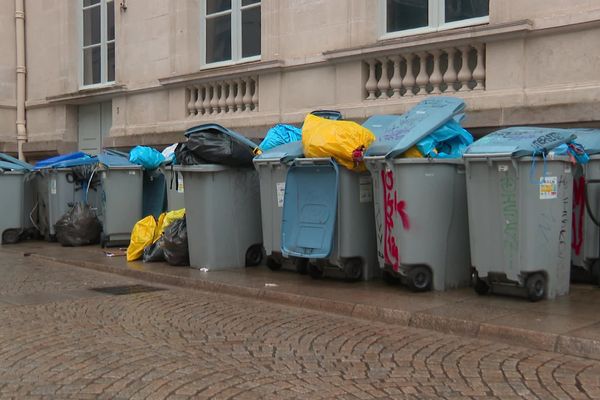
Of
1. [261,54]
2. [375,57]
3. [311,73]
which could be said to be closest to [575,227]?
[375,57]

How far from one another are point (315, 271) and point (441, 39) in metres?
3.44

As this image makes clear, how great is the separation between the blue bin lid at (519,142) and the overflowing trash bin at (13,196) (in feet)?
28.7

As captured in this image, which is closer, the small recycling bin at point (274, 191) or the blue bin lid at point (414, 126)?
the blue bin lid at point (414, 126)

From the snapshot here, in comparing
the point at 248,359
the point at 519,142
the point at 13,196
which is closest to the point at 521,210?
the point at 519,142

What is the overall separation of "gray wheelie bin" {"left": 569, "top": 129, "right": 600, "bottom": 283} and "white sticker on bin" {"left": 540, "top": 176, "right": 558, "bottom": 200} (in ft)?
2.21

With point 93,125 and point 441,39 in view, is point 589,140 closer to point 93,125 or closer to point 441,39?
point 441,39

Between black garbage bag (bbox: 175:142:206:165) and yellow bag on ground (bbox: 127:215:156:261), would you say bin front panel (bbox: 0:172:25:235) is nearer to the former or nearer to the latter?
yellow bag on ground (bbox: 127:215:156:261)

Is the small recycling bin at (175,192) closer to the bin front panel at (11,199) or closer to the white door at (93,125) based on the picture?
the bin front panel at (11,199)

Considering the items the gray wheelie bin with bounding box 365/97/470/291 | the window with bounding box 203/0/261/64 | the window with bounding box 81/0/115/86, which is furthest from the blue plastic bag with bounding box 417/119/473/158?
the window with bounding box 81/0/115/86

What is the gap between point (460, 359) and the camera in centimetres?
491

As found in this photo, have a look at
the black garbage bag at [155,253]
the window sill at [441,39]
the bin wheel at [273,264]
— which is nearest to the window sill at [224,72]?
the window sill at [441,39]

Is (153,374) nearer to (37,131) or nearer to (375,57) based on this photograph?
(375,57)

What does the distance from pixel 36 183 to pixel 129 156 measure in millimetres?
2582

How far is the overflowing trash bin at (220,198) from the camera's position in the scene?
8.33 metres
